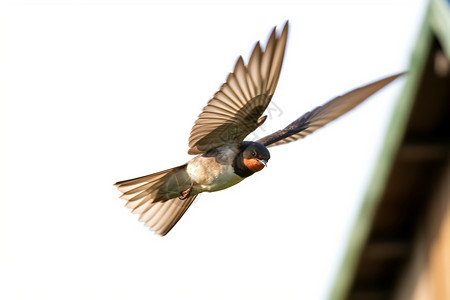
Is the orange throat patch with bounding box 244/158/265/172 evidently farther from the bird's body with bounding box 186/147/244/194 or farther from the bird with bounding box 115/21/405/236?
the bird's body with bounding box 186/147/244/194

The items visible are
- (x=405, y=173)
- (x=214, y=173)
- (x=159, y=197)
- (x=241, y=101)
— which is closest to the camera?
(x=241, y=101)

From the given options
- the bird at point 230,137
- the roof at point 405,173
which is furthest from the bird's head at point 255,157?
the roof at point 405,173

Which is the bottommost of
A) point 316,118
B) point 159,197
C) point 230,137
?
point 159,197

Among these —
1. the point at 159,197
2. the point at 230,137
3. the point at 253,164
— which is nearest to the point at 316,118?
the point at 230,137

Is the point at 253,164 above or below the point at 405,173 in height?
below

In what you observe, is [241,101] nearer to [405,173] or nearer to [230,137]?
[230,137]

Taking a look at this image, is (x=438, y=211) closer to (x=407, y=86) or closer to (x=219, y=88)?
(x=407, y=86)

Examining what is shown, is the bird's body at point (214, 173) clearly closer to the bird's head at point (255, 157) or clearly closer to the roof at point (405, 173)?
the bird's head at point (255, 157)
